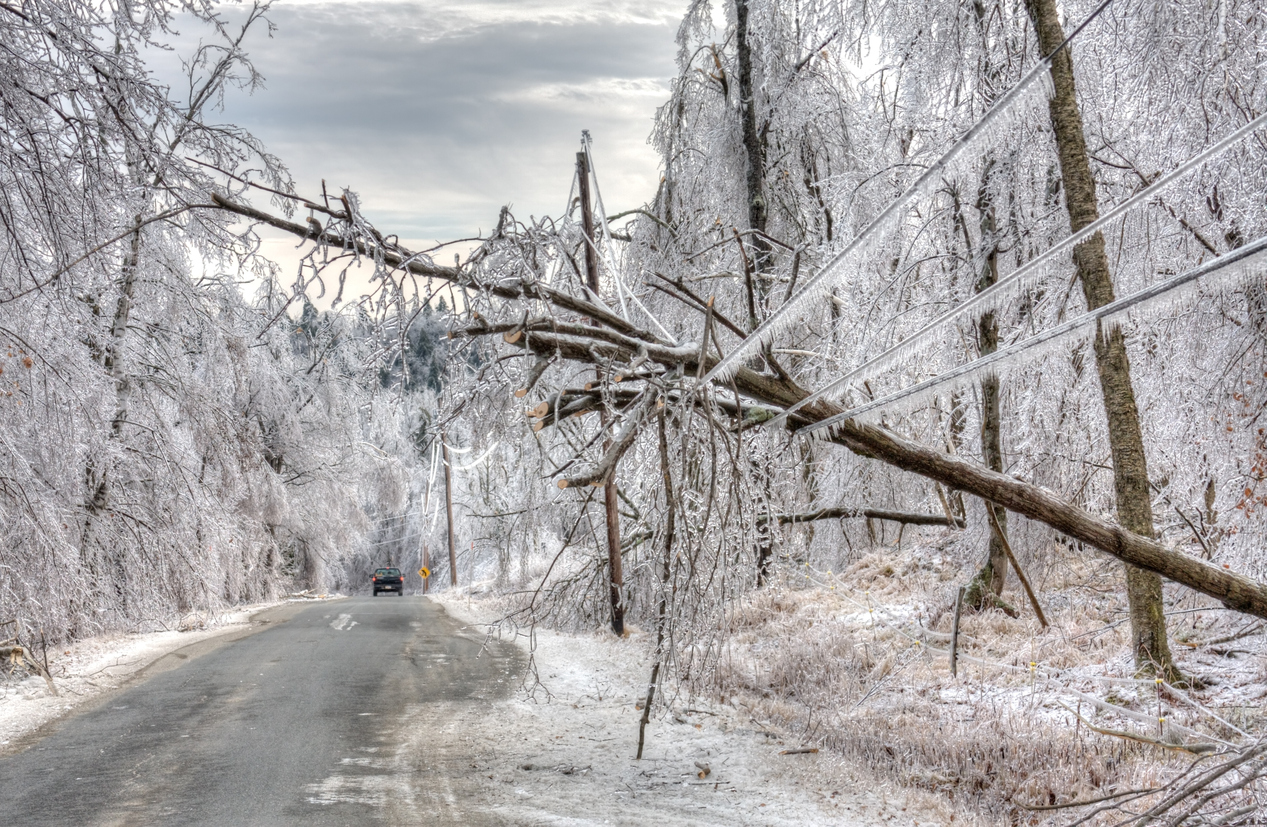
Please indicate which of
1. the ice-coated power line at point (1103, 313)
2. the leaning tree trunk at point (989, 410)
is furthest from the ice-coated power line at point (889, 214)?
the leaning tree trunk at point (989, 410)

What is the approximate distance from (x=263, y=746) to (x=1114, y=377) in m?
6.75

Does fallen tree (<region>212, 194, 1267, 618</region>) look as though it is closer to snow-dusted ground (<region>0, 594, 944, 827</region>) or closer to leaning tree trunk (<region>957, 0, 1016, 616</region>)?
snow-dusted ground (<region>0, 594, 944, 827</region>)

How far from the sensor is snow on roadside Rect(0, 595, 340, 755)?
7.51 m

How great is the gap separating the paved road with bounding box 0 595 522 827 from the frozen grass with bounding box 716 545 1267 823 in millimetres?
2718

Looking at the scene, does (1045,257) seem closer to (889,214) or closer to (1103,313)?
(1103,313)

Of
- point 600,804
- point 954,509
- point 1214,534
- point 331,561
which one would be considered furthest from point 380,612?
point 1214,534

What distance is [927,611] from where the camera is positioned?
9.98m

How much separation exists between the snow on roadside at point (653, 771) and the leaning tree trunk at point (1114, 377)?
2.50 meters

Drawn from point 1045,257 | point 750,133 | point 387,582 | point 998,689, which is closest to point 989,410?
point 998,689

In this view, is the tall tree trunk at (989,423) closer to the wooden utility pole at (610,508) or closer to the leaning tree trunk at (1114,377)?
the leaning tree trunk at (1114,377)

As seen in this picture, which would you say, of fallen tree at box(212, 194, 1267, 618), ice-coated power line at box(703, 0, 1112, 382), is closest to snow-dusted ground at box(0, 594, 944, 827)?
fallen tree at box(212, 194, 1267, 618)

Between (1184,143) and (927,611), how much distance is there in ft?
18.7

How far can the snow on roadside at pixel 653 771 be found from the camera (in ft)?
16.5

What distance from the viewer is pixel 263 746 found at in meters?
6.48
